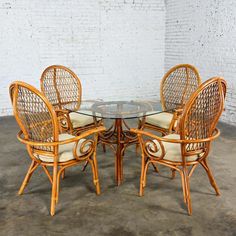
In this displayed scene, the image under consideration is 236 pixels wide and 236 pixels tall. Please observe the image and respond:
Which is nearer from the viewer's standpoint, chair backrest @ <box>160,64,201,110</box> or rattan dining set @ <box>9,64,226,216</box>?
rattan dining set @ <box>9,64,226,216</box>

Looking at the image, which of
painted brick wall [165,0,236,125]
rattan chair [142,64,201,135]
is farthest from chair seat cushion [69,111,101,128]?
painted brick wall [165,0,236,125]

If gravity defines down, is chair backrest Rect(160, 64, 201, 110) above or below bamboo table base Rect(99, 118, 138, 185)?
above

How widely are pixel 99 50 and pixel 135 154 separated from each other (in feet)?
8.60

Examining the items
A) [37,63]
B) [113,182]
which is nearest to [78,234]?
[113,182]

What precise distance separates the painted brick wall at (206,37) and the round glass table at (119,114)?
1767 mm

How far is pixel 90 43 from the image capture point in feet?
16.3

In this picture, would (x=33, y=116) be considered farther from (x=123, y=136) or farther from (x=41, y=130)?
(x=123, y=136)

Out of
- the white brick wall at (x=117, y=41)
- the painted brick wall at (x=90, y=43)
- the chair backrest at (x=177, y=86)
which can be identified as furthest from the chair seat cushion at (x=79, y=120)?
the painted brick wall at (x=90, y=43)

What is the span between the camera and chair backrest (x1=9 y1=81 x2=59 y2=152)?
6.03 ft

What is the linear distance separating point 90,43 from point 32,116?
3.32 metres

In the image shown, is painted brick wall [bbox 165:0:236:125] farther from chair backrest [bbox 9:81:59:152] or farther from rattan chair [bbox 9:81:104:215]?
chair backrest [bbox 9:81:59:152]

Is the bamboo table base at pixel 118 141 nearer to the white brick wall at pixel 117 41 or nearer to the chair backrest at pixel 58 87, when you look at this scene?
the chair backrest at pixel 58 87

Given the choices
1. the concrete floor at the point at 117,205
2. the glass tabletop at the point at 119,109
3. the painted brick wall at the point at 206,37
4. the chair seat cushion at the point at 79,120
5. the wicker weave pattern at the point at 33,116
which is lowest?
the concrete floor at the point at 117,205

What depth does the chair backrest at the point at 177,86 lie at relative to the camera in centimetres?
316
